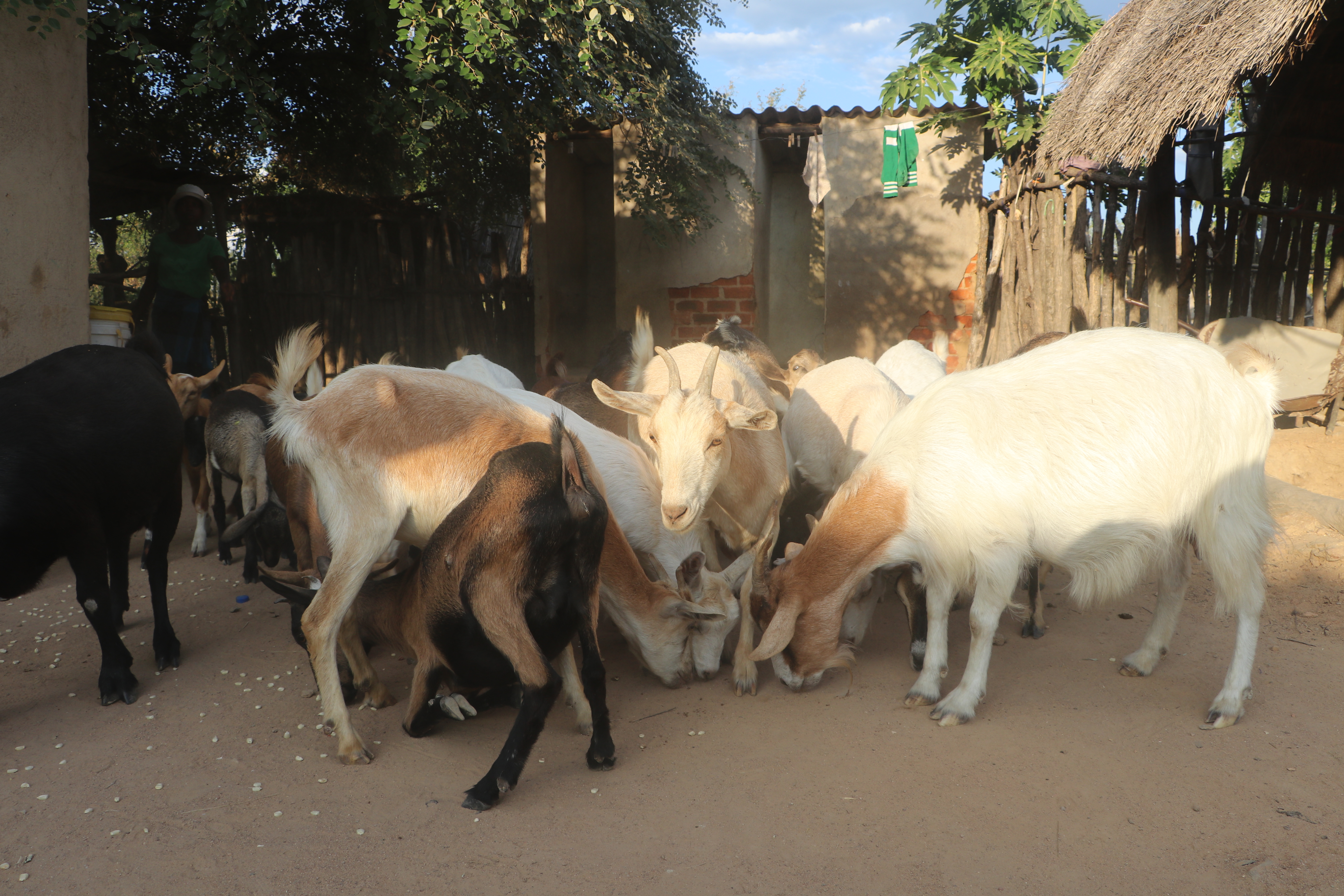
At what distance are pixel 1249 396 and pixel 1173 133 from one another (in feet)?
8.83

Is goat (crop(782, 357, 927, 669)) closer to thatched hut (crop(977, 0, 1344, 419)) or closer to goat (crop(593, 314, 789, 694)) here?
goat (crop(593, 314, 789, 694))

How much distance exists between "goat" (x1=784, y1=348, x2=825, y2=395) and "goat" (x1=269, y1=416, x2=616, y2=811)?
342 centimetres

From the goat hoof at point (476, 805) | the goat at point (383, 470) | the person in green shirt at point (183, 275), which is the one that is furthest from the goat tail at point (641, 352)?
the person in green shirt at point (183, 275)

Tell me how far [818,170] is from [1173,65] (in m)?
4.19

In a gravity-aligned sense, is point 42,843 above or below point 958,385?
below

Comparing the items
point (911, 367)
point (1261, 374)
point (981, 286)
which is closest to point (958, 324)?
point (981, 286)

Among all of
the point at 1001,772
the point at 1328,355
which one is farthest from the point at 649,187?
the point at 1001,772

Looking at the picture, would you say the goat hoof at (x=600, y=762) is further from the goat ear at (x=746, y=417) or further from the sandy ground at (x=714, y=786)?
the goat ear at (x=746, y=417)

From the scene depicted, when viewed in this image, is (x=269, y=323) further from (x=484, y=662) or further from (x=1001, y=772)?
(x=1001, y=772)

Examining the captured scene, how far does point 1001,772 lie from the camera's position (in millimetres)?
2834

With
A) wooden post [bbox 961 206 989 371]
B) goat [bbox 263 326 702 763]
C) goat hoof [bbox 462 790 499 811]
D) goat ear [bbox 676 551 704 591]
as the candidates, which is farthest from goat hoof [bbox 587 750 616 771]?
wooden post [bbox 961 206 989 371]

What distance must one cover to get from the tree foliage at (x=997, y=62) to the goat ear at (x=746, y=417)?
5429 millimetres

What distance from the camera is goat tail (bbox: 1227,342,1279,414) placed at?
3.27 m

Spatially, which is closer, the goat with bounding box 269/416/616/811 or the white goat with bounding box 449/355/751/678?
the goat with bounding box 269/416/616/811
